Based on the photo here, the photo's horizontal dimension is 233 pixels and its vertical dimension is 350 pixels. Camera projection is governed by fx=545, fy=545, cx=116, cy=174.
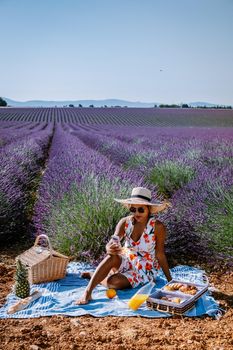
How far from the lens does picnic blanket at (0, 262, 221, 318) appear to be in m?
3.59

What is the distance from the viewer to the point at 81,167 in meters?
7.16

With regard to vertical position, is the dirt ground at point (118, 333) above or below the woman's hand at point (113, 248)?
below

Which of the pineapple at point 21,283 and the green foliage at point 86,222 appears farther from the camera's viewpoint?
the green foliage at point 86,222

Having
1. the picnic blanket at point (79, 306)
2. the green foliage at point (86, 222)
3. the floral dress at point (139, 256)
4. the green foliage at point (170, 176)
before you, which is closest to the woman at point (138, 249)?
the floral dress at point (139, 256)

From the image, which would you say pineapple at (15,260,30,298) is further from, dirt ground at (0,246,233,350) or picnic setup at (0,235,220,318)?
dirt ground at (0,246,233,350)

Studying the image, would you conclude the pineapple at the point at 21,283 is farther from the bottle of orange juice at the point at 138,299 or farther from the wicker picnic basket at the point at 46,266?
the bottle of orange juice at the point at 138,299

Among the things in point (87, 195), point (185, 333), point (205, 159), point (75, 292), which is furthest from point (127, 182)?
point (205, 159)

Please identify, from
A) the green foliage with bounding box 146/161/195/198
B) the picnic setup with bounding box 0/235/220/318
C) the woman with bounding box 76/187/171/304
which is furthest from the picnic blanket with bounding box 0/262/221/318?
the green foliage with bounding box 146/161/195/198

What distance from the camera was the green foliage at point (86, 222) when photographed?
15.9 feet

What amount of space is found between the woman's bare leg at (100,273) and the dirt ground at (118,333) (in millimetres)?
245

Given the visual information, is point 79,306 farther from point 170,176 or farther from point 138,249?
point 170,176

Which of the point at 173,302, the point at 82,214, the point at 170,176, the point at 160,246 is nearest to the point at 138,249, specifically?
the point at 160,246

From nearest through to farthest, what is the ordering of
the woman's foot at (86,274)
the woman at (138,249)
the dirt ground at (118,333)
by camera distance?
the dirt ground at (118,333) → the woman at (138,249) → the woman's foot at (86,274)

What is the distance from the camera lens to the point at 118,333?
319 cm
